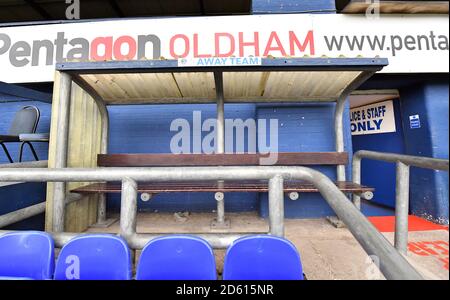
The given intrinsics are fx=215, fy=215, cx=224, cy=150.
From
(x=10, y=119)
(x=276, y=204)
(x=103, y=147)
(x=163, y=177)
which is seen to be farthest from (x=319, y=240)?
(x=10, y=119)

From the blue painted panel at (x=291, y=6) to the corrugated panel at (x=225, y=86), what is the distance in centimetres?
158

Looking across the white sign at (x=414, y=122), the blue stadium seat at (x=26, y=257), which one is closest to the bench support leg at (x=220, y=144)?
the blue stadium seat at (x=26, y=257)

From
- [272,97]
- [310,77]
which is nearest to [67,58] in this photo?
[272,97]

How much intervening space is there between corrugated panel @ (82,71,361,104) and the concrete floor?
198 cm

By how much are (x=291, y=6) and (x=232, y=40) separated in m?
1.35

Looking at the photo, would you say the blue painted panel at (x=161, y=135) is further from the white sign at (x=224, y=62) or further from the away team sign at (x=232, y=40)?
the white sign at (x=224, y=62)

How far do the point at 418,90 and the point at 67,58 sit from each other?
6.03 m

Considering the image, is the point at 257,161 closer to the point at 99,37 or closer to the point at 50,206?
the point at 50,206

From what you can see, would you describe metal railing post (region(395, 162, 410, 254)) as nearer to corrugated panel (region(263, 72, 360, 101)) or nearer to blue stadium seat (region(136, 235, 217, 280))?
corrugated panel (region(263, 72, 360, 101))

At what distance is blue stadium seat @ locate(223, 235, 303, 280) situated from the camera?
3.66ft

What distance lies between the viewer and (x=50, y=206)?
7.68 feet

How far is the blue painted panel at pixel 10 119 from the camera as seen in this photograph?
4289mm

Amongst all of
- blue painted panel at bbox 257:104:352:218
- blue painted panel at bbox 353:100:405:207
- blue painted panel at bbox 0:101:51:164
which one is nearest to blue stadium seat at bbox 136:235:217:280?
blue painted panel at bbox 257:104:352:218

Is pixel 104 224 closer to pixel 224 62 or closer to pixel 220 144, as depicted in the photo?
pixel 220 144
